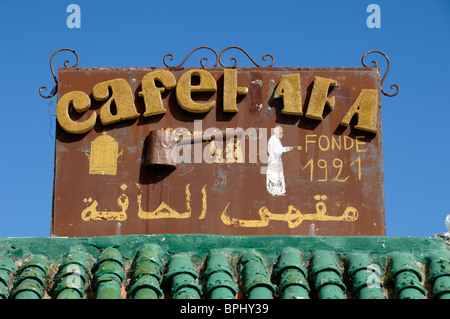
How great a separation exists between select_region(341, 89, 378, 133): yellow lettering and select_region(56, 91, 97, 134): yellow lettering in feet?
11.4

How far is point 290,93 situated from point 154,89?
1.86 meters

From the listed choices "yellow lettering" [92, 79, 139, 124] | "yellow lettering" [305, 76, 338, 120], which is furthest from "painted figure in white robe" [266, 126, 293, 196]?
"yellow lettering" [92, 79, 139, 124]

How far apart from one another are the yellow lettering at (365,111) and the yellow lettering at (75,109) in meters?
3.46

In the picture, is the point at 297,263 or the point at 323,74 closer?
the point at 297,263

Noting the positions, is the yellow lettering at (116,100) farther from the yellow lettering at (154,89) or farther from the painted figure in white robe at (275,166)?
the painted figure in white robe at (275,166)

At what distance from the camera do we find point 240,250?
32.1 ft

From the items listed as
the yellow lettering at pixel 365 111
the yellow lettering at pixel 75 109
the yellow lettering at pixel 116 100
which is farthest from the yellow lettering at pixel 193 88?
the yellow lettering at pixel 365 111

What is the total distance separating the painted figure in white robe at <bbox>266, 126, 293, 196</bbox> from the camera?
11555 mm

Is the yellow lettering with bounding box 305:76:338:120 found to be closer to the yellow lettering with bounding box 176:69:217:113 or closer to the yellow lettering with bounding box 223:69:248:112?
the yellow lettering with bounding box 223:69:248:112

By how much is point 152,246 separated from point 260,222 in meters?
2.13

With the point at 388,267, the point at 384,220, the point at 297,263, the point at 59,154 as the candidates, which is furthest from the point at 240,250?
the point at 59,154

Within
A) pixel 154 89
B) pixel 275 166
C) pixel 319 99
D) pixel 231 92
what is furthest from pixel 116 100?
pixel 319 99

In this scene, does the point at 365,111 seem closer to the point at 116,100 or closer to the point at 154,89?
the point at 154,89

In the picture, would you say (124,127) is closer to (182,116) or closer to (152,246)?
(182,116)
